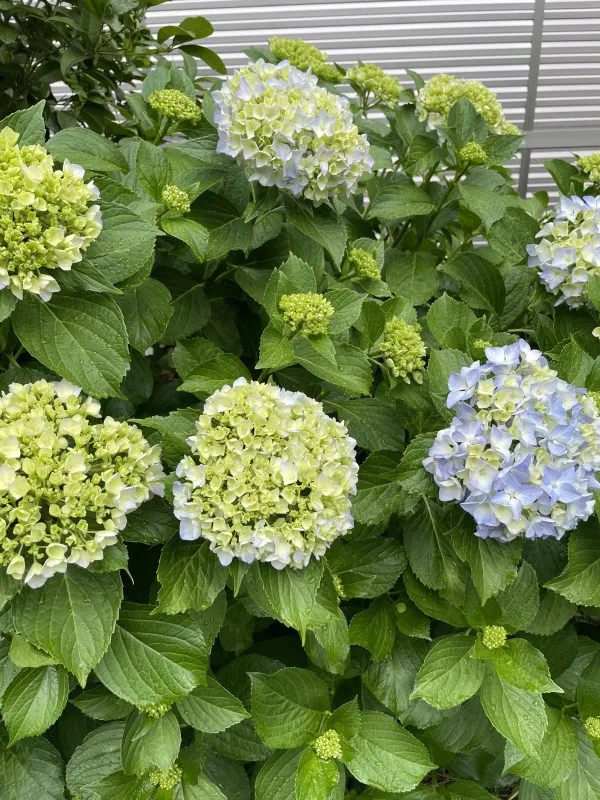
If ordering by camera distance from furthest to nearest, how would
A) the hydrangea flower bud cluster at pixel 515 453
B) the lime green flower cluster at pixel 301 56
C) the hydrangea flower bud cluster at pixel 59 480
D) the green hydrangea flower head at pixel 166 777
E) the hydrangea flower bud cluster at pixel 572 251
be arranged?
the lime green flower cluster at pixel 301 56 → the hydrangea flower bud cluster at pixel 572 251 → the green hydrangea flower head at pixel 166 777 → the hydrangea flower bud cluster at pixel 515 453 → the hydrangea flower bud cluster at pixel 59 480

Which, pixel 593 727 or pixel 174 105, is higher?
pixel 174 105

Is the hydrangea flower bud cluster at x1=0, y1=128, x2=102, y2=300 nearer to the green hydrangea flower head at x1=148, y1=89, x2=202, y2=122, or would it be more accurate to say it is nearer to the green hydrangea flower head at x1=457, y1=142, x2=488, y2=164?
the green hydrangea flower head at x1=148, y1=89, x2=202, y2=122

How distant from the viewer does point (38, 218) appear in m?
0.67

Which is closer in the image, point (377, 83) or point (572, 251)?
point (572, 251)

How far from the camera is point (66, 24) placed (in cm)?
134

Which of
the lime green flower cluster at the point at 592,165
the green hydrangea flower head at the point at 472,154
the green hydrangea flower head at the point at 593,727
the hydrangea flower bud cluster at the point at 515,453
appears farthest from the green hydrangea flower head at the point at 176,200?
the green hydrangea flower head at the point at 593,727

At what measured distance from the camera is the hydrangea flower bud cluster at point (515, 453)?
75 centimetres

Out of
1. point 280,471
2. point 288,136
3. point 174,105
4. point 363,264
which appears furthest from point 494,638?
point 174,105

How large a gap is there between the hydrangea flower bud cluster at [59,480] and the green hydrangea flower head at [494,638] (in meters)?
0.54

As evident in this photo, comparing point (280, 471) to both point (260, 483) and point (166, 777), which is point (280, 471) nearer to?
point (260, 483)

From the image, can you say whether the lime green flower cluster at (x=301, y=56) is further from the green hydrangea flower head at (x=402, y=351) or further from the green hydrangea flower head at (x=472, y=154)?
the green hydrangea flower head at (x=402, y=351)

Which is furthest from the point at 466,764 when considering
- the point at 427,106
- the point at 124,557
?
the point at 427,106

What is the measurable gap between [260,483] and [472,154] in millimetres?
777

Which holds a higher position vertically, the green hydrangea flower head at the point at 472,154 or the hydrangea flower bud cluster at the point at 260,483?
the green hydrangea flower head at the point at 472,154
